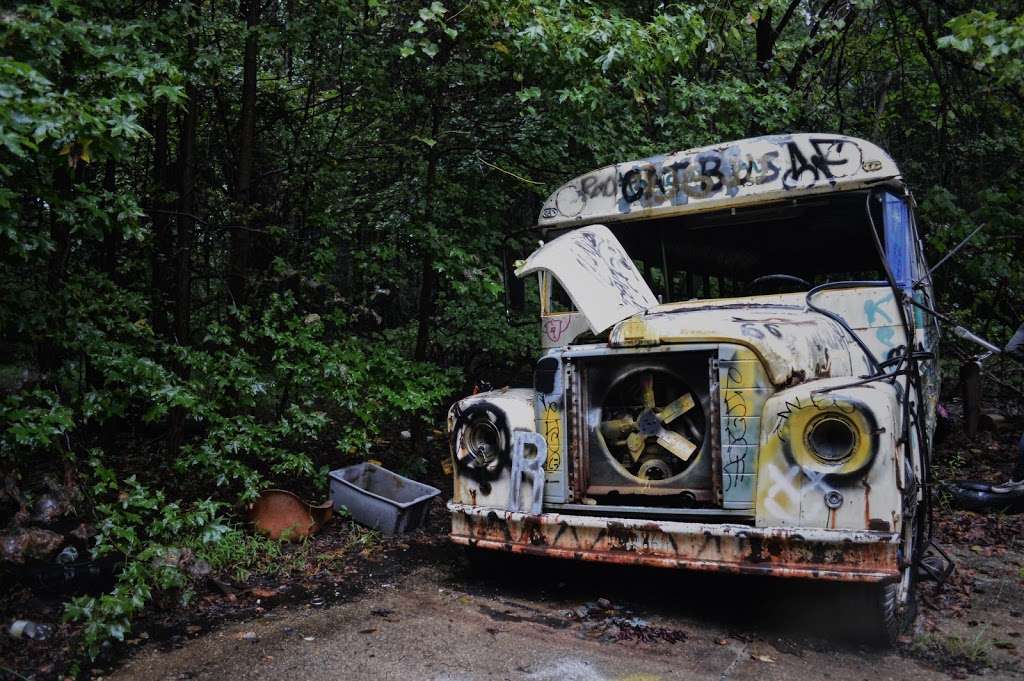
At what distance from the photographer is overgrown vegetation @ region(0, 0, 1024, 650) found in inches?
164

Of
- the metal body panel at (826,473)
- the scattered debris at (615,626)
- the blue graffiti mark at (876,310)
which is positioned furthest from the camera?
the blue graffiti mark at (876,310)

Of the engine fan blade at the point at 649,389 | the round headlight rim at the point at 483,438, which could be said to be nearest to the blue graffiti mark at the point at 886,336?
the engine fan blade at the point at 649,389

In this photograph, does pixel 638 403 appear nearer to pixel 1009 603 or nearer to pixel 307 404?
pixel 1009 603

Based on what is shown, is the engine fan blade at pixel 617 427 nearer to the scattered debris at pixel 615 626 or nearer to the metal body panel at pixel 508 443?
the metal body panel at pixel 508 443

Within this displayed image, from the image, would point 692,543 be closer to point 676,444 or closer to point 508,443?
point 676,444

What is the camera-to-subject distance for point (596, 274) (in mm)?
4621

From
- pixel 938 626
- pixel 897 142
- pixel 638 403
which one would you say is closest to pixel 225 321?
pixel 638 403

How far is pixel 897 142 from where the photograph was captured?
1177 centimetres

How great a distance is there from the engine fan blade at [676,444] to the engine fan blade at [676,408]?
0.06 meters

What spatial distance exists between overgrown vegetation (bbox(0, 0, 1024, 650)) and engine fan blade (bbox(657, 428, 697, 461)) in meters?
2.64

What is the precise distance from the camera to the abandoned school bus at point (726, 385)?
3.55 m

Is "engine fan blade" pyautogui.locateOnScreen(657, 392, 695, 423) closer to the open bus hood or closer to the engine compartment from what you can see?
the engine compartment

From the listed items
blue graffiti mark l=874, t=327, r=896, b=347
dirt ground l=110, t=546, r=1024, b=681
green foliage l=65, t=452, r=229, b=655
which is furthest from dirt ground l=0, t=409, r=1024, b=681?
blue graffiti mark l=874, t=327, r=896, b=347

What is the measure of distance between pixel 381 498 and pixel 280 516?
28.1 inches
